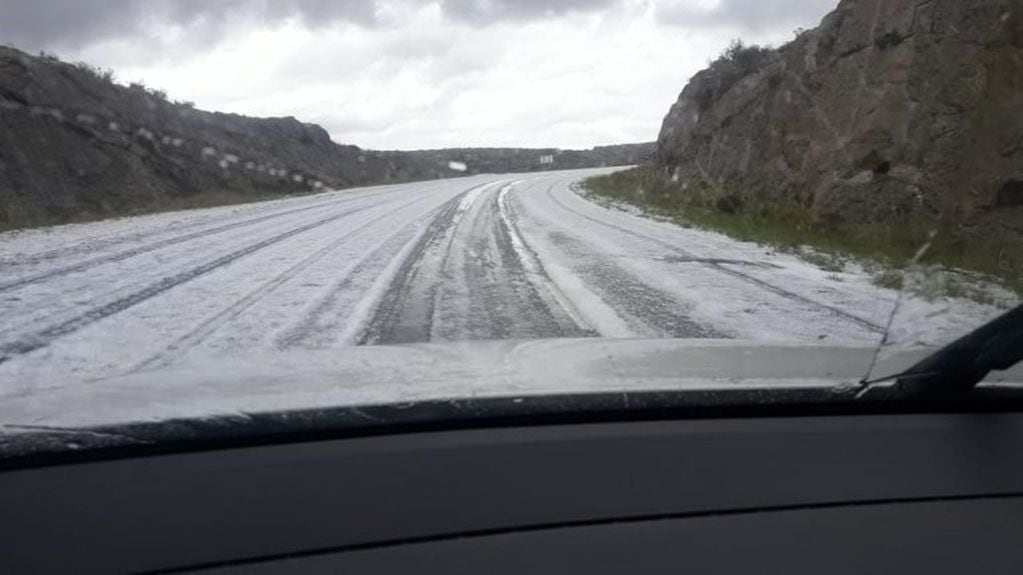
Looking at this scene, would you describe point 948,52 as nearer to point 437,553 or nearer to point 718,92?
point 718,92

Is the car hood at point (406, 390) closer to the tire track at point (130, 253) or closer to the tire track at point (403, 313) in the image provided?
the tire track at point (403, 313)

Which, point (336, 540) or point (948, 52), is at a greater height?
point (948, 52)

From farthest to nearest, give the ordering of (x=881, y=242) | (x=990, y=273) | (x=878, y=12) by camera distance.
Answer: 1. (x=878, y=12)
2. (x=881, y=242)
3. (x=990, y=273)

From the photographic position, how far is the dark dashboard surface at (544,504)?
7.00ft

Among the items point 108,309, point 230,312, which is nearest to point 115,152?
point 108,309

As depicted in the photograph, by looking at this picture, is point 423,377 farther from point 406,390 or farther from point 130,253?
point 130,253

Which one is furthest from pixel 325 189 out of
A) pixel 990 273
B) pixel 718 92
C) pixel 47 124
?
pixel 990 273

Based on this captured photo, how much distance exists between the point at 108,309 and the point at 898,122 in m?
13.9

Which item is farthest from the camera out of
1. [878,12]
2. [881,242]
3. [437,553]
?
[878,12]

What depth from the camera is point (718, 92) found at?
3148 cm

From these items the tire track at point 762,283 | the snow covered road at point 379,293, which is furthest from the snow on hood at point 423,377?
the tire track at point 762,283

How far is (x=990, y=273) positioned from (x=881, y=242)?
3295 millimetres

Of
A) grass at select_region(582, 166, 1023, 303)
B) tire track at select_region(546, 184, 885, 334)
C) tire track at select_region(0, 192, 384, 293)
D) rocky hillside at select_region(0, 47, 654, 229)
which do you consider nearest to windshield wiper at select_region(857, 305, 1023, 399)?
tire track at select_region(546, 184, 885, 334)

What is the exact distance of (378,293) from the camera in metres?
9.47
